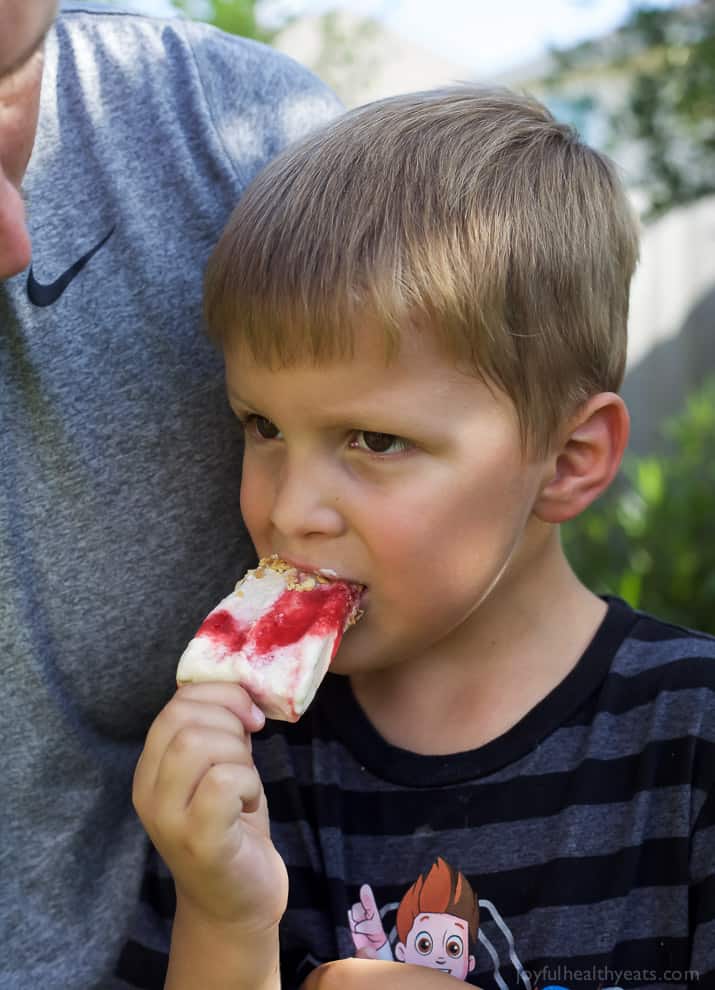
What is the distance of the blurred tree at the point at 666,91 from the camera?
542cm

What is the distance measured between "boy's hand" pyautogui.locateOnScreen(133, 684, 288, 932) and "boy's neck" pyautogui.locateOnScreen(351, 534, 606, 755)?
0.44m

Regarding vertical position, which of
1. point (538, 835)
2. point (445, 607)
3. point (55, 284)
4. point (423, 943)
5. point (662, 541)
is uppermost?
point (55, 284)

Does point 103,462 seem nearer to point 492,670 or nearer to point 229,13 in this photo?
point 492,670

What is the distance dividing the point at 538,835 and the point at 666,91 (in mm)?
4658

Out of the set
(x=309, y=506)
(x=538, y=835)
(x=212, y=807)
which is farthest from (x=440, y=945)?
(x=309, y=506)

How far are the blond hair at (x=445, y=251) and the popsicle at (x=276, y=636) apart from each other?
1.24ft

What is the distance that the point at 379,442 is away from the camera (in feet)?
6.36

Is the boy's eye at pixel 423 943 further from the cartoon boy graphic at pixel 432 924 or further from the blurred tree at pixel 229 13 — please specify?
the blurred tree at pixel 229 13

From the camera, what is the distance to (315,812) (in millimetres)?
2160

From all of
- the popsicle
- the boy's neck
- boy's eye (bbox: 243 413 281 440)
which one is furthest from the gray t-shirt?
the boy's neck

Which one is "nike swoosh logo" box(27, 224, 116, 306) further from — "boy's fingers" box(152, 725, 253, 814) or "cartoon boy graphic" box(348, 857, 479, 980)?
"cartoon boy graphic" box(348, 857, 479, 980)

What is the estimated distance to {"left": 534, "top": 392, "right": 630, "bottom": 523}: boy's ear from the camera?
2.12 m

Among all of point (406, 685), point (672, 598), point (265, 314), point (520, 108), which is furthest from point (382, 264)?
point (672, 598)

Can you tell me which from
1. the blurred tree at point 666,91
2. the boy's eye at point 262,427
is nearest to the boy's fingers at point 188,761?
the boy's eye at point 262,427
